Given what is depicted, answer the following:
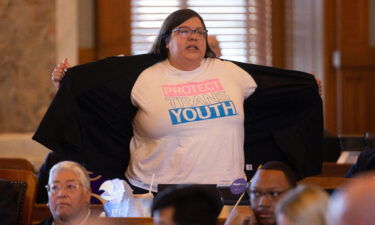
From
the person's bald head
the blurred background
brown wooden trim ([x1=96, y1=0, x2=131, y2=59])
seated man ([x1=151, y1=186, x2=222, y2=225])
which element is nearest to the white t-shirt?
seated man ([x1=151, y1=186, x2=222, y2=225])

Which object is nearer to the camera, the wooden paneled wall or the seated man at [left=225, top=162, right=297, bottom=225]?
the seated man at [left=225, top=162, right=297, bottom=225]

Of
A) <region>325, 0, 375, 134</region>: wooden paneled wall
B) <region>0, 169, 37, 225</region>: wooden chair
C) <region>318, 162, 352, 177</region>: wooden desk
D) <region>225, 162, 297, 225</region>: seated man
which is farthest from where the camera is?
<region>325, 0, 375, 134</region>: wooden paneled wall

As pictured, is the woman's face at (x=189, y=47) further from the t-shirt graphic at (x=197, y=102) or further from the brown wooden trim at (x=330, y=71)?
the brown wooden trim at (x=330, y=71)

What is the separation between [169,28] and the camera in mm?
4535

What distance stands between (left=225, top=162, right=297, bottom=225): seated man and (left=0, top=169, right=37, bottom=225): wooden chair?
134 centimetres

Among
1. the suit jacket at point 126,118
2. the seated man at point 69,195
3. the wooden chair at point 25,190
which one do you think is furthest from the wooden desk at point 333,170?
the seated man at point 69,195

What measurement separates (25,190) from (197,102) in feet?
3.35

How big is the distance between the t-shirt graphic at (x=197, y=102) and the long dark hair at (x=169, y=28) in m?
0.29

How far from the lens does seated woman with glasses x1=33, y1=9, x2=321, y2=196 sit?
434 centimetres

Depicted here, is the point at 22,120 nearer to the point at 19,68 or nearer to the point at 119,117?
the point at 19,68

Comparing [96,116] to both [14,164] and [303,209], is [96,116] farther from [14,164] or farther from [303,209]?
[303,209]

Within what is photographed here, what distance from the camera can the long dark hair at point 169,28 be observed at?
448 centimetres

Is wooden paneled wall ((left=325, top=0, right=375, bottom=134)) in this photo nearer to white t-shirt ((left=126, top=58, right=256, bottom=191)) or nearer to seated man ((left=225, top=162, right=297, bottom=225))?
white t-shirt ((left=126, top=58, right=256, bottom=191))

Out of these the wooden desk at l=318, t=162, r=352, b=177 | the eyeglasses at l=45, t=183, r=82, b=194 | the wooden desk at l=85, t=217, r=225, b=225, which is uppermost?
the eyeglasses at l=45, t=183, r=82, b=194
